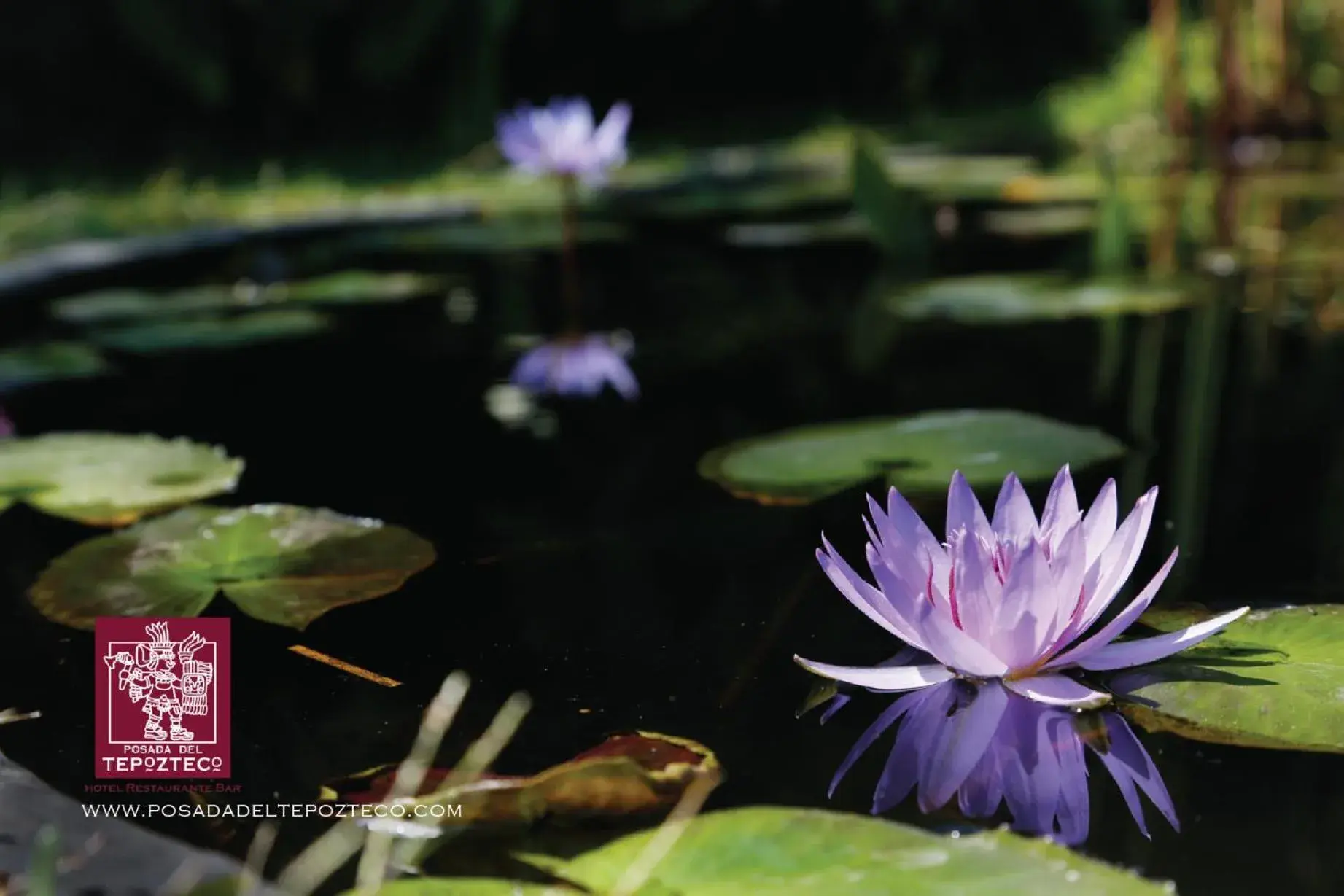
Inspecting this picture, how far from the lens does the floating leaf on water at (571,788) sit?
863 mm

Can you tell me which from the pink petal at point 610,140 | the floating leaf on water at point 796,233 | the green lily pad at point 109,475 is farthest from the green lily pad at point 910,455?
the floating leaf on water at point 796,233

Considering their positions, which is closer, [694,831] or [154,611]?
[694,831]

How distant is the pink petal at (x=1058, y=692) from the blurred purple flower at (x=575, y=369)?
1195 millimetres

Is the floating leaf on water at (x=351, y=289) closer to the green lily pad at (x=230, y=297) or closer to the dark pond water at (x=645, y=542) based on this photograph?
the green lily pad at (x=230, y=297)

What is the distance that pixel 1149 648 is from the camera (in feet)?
3.24

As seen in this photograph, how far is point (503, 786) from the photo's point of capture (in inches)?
34.9

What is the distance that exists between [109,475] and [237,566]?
42cm

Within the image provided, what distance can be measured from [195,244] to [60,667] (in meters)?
2.94

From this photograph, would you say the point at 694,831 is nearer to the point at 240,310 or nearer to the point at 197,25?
the point at 240,310

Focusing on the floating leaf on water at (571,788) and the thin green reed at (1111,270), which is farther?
the thin green reed at (1111,270)

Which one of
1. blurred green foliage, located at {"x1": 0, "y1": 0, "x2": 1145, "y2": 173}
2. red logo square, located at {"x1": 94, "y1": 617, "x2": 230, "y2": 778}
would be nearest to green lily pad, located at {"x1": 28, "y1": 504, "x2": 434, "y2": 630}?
red logo square, located at {"x1": 94, "y1": 617, "x2": 230, "y2": 778}

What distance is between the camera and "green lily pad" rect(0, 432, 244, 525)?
1598 mm

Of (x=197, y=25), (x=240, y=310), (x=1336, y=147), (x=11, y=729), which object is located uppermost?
(x=197, y=25)

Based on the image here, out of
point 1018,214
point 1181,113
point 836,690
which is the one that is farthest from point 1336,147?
point 836,690
